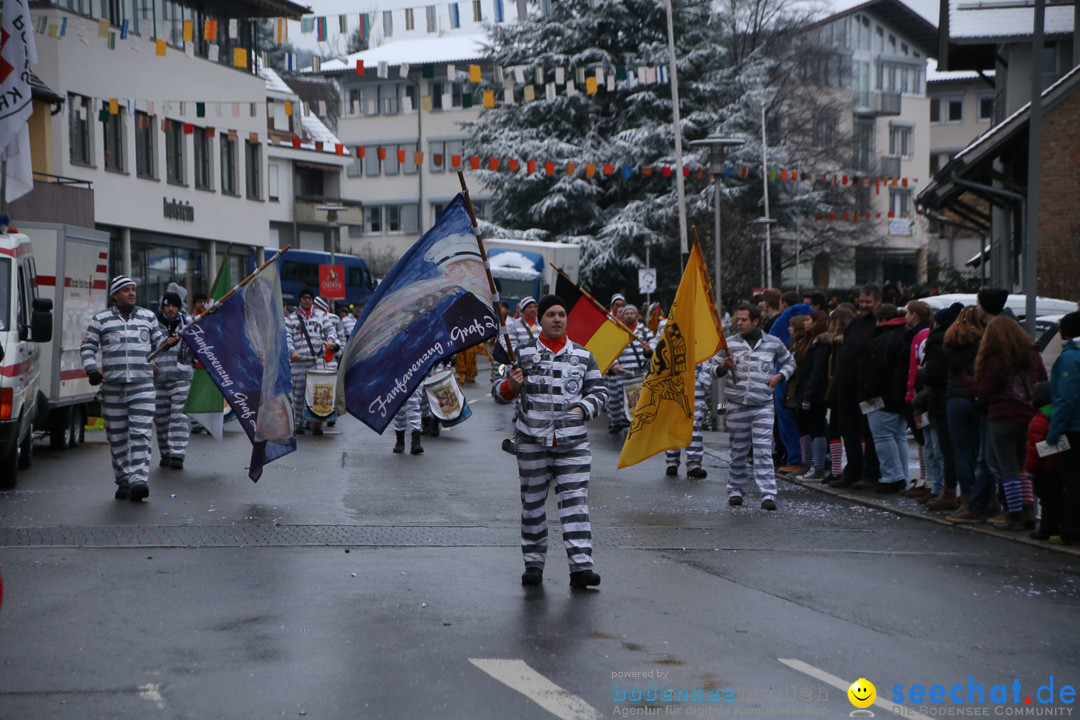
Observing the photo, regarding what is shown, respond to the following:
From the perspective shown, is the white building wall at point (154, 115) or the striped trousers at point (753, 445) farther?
the white building wall at point (154, 115)

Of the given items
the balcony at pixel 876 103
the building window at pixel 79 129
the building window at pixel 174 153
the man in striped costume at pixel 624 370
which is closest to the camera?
the man in striped costume at pixel 624 370

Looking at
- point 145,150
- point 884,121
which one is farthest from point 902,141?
point 145,150

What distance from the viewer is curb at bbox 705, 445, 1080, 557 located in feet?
34.9

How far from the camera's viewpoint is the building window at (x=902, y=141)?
75.8m

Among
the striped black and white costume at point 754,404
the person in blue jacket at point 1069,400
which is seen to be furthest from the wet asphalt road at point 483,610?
the person in blue jacket at point 1069,400

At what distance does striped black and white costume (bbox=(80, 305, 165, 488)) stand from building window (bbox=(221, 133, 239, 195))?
104ft

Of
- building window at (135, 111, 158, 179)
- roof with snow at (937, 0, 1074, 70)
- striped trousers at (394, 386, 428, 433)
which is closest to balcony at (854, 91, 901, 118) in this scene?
building window at (135, 111, 158, 179)

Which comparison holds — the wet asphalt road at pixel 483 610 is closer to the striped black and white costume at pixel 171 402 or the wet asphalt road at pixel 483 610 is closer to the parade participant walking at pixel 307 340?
the striped black and white costume at pixel 171 402

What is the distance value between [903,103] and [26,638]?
73.3 meters

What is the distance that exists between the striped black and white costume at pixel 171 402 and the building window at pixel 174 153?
2600 cm

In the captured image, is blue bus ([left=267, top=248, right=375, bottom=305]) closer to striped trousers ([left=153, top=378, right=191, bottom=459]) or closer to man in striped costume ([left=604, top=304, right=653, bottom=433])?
man in striped costume ([left=604, top=304, right=653, bottom=433])

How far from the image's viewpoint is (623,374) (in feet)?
72.1

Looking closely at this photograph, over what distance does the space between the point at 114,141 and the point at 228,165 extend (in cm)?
676

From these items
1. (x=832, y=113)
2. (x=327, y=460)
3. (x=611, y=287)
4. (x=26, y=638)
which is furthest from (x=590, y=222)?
(x=26, y=638)
